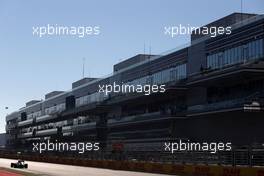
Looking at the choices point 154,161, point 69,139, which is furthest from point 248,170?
point 69,139

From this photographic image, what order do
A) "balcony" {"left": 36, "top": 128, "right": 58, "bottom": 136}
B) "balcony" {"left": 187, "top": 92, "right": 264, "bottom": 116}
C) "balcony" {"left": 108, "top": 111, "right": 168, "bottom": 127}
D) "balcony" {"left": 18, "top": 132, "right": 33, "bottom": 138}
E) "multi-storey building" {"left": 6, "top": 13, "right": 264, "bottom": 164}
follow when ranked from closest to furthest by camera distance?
"balcony" {"left": 187, "top": 92, "right": 264, "bottom": 116}
"multi-storey building" {"left": 6, "top": 13, "right": 264, "bottom": 164}
"balcony" {"left": 108, "top": 111, "right": 168, "bottom": 127}
"balcony" {"left": 36, "top": 128, "right": 58, "bottom": 136}
"balcony" {"left": 18, "top": 132, "right": 33, "bottom": 138}

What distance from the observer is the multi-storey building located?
59.1 meters

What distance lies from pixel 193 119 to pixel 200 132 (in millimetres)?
2550

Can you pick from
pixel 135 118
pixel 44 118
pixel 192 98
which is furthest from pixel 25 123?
pixel 192 98

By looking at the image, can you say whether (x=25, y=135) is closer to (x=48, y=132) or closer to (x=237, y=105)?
(x=48, y=132)

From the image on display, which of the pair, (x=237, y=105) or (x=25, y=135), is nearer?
(x=237, y=105)

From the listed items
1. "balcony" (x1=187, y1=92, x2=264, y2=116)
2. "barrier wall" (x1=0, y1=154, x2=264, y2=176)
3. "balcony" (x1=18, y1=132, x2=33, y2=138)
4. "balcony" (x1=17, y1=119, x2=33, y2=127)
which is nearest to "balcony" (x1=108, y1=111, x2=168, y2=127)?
"balcony" (x1=187, y1=92, x2=264, y2=116)

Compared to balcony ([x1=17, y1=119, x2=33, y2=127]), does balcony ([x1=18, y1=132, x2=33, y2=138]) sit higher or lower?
lower

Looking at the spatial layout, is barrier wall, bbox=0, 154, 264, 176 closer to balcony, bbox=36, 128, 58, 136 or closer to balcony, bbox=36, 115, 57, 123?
balcony, bbox=36, 128, 58, 136

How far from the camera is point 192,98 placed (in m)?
72.6

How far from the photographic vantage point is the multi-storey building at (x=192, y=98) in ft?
194

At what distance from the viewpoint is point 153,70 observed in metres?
86.9

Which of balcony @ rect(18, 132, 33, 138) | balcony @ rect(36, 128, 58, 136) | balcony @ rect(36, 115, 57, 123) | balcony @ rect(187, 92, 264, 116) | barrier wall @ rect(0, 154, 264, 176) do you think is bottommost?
barrier wall @ rect(0, 154, 264, 176)

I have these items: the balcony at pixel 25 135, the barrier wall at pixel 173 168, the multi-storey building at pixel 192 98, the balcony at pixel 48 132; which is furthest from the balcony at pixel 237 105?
the balcony at pixel 25 135
